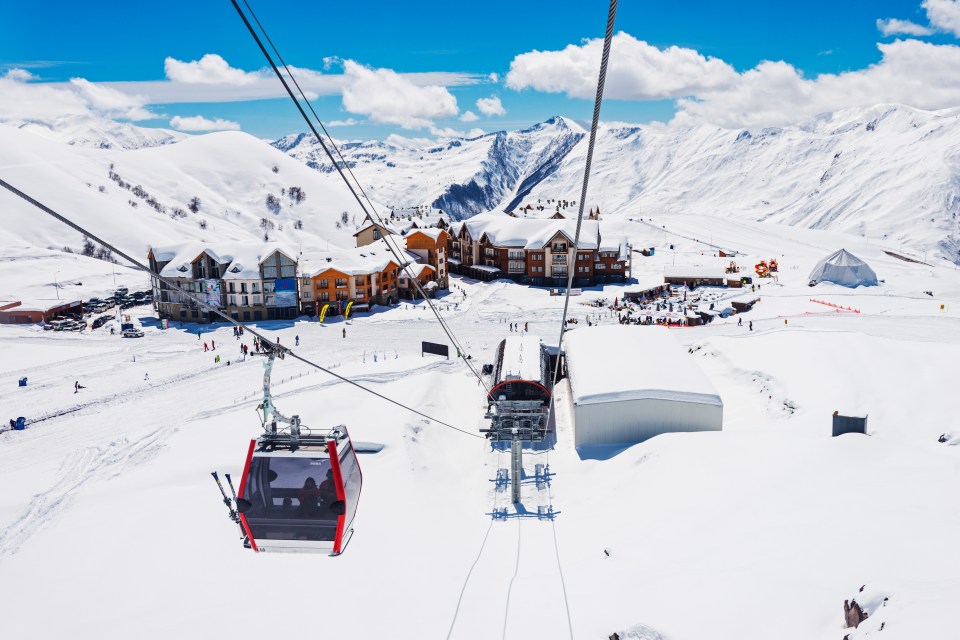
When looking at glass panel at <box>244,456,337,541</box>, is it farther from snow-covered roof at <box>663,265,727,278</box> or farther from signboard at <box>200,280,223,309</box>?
snow-covered roof at <box>663,265,727,278</box>

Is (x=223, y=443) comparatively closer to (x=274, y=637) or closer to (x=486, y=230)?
(x=274, y=637)

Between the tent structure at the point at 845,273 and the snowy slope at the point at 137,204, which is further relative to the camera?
the snowy slope at the point at 137,204

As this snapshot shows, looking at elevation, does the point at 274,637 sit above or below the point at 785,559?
below

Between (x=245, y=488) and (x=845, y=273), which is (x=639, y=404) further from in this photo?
(x=845, y=273)

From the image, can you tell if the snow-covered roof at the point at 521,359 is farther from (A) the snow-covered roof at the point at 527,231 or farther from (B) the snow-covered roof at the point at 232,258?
(A) the snow-covered roof at the point at 527,231

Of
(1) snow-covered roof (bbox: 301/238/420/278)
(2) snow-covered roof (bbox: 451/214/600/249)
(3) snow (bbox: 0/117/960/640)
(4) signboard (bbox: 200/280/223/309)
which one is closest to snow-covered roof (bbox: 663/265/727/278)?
(2) snow-covered roof (bbox: 451/214/600/249)

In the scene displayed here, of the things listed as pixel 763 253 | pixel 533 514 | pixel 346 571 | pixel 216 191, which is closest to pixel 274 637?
pixel 346 571

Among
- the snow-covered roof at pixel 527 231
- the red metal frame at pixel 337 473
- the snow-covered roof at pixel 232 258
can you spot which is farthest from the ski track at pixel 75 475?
the snow-covered roof at pixel 527 231
